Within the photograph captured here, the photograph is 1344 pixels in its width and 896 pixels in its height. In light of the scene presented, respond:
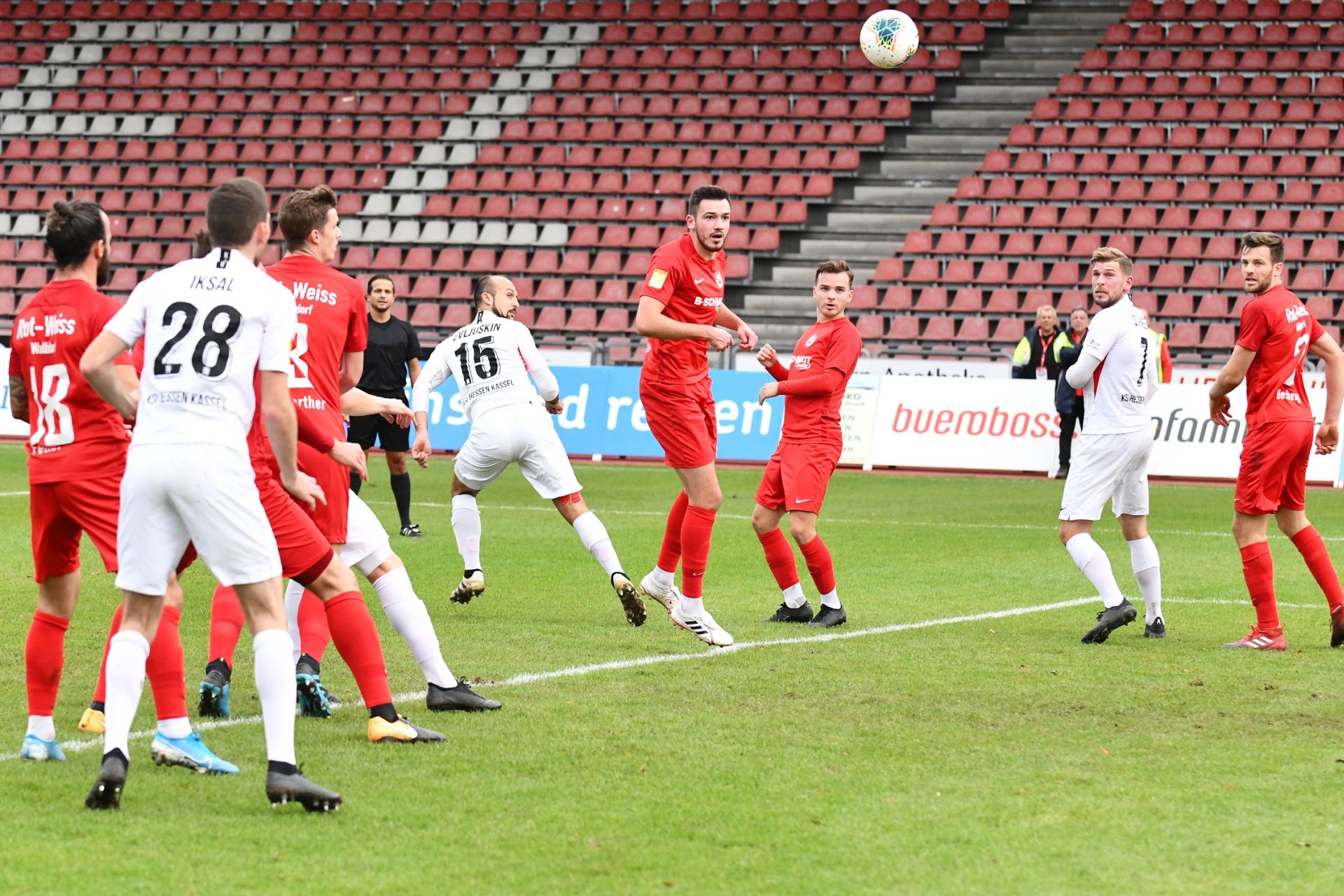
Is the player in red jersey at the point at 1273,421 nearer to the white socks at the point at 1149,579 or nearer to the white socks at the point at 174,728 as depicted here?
the white socks at the point at 1149,579

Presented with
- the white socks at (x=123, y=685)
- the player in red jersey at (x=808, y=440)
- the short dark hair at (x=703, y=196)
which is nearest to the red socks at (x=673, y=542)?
the player in red jersey at (x=808, y=440)

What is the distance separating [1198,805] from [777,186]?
80.7ft

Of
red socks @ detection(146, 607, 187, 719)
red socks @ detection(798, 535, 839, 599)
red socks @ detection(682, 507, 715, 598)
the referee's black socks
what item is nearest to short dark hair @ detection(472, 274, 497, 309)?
red socks @ detection(682, 507, 715, 598)

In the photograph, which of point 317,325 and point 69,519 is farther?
point 317,325

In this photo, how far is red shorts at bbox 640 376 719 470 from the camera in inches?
349

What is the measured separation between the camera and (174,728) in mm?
5531

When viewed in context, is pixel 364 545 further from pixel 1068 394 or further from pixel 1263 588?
pixel 1068 394

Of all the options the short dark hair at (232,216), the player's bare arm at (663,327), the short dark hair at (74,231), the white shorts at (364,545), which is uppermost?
the short dark hair at (232,216)

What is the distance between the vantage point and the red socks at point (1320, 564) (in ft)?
28.3

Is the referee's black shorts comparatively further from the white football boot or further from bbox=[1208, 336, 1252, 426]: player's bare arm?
bbox=[1208, 336, 1252, 426]: player's bare arm

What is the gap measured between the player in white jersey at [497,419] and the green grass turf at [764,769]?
0.53 metres

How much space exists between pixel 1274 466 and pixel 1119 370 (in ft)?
3.06

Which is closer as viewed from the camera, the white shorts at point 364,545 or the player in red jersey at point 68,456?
the player in red jersey at point 68,456

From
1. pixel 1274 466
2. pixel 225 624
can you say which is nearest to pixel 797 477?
pixel 1274 466
